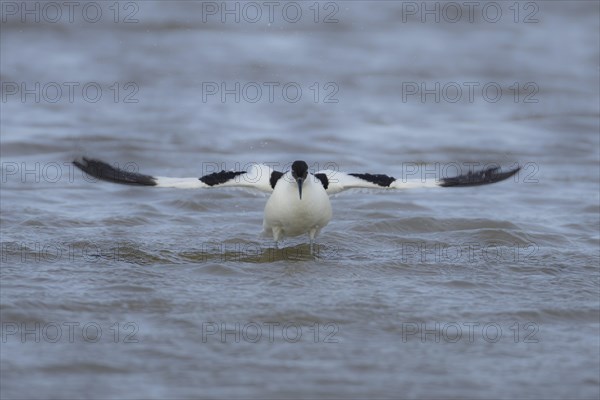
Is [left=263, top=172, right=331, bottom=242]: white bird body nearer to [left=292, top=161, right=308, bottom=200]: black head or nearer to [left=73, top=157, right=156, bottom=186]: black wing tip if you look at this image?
[left=292, top=161, right=308, bottom=200]: black head

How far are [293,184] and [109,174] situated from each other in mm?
→ 1740

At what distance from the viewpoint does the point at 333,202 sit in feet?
41.9

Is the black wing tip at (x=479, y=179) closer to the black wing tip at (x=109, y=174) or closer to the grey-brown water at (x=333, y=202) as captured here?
the grey-brown water at (x=333, y=202)

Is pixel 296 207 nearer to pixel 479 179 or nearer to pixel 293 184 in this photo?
pixel 293 184

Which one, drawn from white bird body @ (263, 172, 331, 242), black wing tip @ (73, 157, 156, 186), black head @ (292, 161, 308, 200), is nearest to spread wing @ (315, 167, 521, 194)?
white bird body @ (263, 172, 331, 242)

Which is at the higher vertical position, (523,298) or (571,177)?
(571,177)

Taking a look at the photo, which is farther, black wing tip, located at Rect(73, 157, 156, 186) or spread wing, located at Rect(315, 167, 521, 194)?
spread wing, located at Rect(315, 167, 521, 194)

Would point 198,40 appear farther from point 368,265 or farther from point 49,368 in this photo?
point 49,368

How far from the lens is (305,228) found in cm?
1048

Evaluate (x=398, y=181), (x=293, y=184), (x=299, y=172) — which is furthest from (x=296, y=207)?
(x=398, y=181)

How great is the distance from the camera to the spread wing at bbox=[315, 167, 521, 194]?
1017 centimetres

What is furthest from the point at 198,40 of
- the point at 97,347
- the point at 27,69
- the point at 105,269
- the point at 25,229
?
the point at 97,347

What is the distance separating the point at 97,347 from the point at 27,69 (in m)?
13.7

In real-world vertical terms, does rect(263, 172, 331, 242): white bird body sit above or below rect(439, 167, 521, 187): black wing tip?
below
